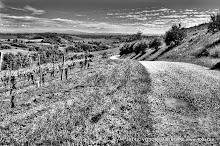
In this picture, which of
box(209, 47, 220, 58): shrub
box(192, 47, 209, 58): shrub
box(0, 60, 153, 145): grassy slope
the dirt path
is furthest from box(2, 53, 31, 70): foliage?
box(209, 47, 220, 58): shrub

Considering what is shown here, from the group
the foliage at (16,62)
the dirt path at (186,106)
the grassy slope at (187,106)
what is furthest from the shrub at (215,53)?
the foliage at (16,62)

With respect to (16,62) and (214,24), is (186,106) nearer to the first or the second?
(214,24)

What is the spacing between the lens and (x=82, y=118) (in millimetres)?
18156

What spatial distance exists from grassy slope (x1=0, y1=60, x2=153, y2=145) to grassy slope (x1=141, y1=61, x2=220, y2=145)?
1387mm

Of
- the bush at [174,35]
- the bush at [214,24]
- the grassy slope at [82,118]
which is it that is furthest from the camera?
the bush at [174,35]

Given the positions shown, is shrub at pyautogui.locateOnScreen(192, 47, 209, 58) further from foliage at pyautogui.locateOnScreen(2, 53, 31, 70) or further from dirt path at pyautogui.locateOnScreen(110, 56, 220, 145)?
foliage at pyautogui.locateOnScreen(2, 53, 31, 70)

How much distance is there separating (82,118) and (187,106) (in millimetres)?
11041

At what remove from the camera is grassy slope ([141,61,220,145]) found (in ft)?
51.2

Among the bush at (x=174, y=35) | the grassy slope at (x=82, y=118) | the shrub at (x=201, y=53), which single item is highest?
the bush at (x=174, y=35)

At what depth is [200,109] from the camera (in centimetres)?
1969

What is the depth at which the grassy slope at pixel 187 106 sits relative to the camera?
1562cm

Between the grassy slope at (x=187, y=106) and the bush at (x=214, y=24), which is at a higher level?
the bush at (x=214, y=24)

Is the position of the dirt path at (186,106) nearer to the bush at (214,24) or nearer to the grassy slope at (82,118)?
the grassy slope at (82,118)

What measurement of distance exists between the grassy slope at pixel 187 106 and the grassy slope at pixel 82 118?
1387 mm
